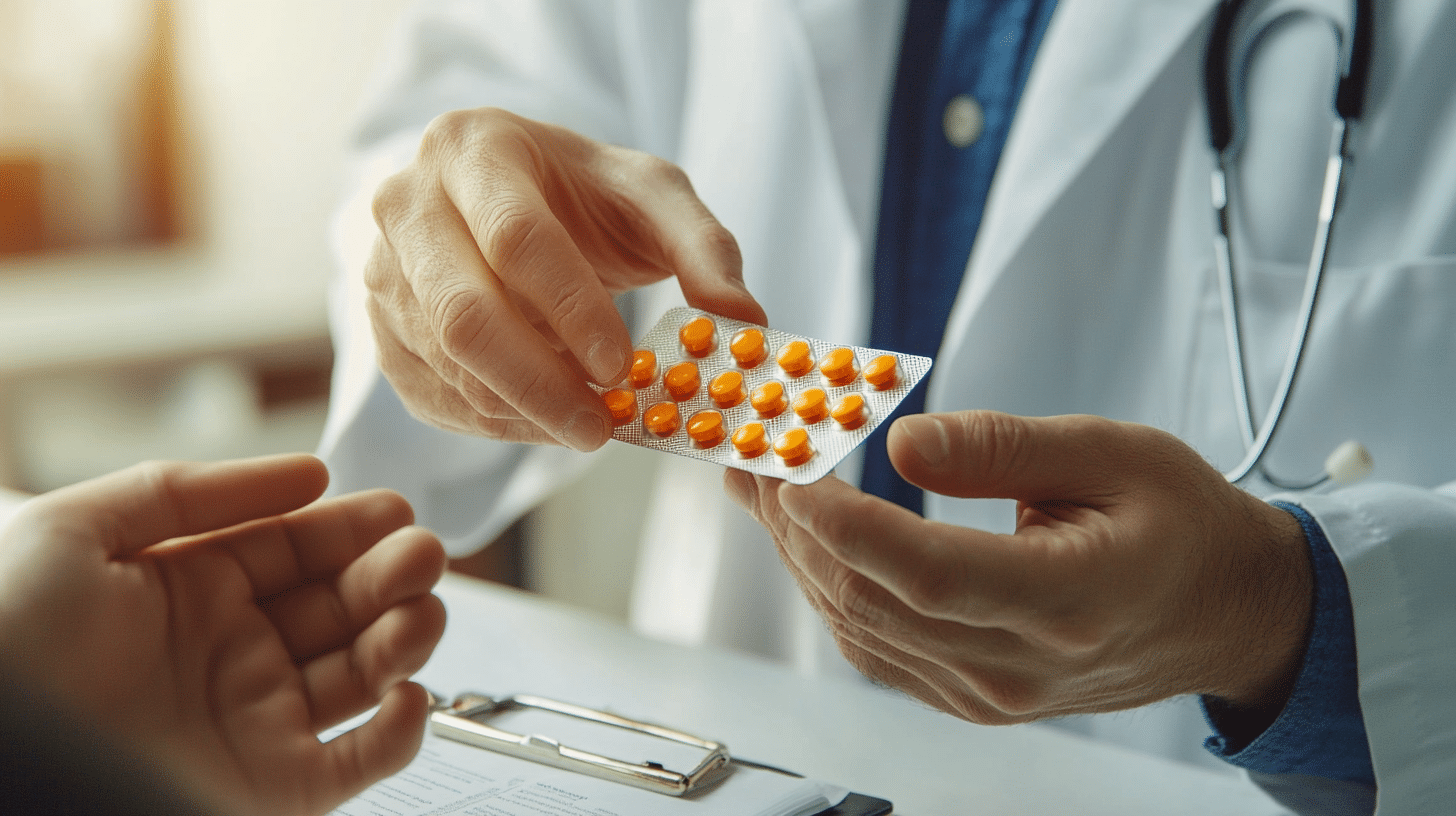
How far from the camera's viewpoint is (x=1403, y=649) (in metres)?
0.58

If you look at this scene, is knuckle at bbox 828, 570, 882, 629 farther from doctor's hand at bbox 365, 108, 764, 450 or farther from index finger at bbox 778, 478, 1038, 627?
doctor's hand at bbox 365, 108, 764, 450

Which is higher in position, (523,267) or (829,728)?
(523,267)

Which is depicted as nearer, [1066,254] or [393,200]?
[393,200]

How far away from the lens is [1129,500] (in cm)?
49

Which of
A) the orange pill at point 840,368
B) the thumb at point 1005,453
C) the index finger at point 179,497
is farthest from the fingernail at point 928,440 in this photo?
the index finger at point 179,497

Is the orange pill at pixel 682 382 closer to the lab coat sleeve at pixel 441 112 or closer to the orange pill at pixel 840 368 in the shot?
the orange pill at pixel 840 368

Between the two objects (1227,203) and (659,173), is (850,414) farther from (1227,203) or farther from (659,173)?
(1227,203)

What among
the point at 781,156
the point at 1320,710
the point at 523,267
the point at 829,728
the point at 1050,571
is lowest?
the point at 829,728

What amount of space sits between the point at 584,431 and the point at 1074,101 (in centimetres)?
58

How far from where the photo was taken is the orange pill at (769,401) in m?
0.57

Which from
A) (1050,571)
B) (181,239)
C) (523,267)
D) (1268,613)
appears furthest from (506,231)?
(181,239)

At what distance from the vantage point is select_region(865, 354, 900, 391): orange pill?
566mm

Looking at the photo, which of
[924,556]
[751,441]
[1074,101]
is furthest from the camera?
[1074,101]

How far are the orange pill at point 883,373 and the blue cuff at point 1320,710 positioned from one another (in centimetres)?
26
